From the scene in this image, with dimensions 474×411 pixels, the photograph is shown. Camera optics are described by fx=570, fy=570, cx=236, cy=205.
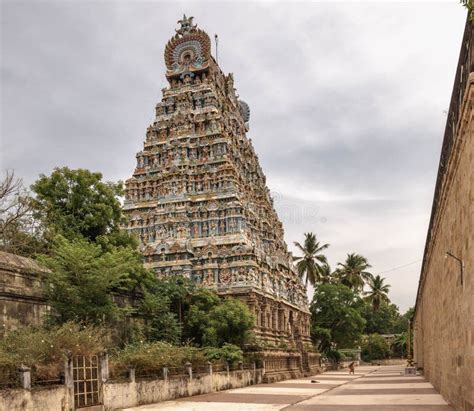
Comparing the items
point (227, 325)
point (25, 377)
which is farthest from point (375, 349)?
point (25, 377)

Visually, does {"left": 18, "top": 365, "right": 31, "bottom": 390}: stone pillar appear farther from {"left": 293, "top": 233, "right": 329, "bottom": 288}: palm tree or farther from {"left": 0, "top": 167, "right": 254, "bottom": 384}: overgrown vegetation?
{"left": 293, "top": 233, "right": 329, "bottom": 288}: palm tree

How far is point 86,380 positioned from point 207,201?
817 inches

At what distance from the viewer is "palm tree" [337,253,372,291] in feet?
229

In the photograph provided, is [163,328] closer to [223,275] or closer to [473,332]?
[223,275]

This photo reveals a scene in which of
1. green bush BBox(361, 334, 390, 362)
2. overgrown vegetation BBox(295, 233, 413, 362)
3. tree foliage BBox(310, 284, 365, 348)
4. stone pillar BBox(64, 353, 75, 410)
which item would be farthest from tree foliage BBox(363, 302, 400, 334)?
stone pillar BBox(64, 353, 75, 410)

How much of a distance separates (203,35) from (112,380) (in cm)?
2971

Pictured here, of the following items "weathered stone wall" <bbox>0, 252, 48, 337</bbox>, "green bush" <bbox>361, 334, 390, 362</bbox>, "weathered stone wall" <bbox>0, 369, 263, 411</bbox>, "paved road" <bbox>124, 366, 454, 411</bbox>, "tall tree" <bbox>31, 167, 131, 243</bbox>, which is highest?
"tall tree" <bbox>31, 167, 131, 243</bbox>

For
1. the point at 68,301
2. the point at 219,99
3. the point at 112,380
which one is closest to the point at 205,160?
the point at 219,99

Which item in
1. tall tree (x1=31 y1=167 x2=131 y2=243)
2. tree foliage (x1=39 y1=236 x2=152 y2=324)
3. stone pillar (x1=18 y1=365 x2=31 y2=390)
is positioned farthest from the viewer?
tall tree (x1=31 y1=167 x2=131 y2=243)

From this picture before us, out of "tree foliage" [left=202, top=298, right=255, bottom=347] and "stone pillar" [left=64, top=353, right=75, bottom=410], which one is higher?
"tree foliage" [left=202, top=298, right=255, bottom=347]

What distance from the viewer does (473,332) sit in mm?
9070

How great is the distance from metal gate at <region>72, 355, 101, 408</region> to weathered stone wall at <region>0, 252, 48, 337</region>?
369cm

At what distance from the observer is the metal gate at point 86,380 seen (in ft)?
48.8

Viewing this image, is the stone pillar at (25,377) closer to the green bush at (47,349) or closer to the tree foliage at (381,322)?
the green bush at (47,349)
